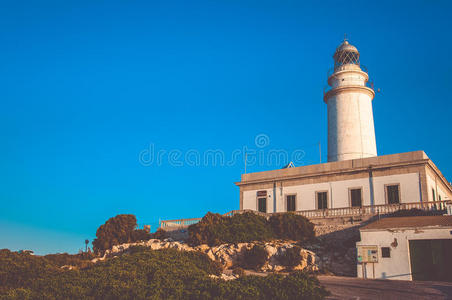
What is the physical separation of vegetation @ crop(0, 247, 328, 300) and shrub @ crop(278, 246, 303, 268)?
20.6ft

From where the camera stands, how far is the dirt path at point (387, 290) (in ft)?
37.4

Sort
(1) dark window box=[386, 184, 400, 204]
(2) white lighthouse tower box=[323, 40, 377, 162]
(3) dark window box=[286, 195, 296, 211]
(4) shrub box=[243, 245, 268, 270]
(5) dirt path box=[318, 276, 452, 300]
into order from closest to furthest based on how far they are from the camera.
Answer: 1. (5) dirt path box=[318, 276, 452, 300]
2. (4) shrub box=[243, 245, 268, 270]
3. (1) dark window box=[386, 184, 400, 204]
4. (3) dark window box=[286, 195, 296, 211]
5. (2) white lighthouse tower box=[323, 40, 377, 162]

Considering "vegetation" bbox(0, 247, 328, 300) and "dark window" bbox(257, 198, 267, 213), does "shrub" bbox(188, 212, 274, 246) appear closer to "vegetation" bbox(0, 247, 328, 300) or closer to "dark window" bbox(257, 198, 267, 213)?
"dark window" bbox(257, 198, 267, 213)

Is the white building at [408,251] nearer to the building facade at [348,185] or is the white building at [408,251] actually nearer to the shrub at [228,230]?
the shrub at [228,230]

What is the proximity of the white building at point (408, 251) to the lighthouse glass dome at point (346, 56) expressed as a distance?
19204 millimetres

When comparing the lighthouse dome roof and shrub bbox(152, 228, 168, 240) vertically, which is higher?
the lighthouse dome roof

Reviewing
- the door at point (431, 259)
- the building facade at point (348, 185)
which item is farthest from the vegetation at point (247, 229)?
the door at point (431, 259)

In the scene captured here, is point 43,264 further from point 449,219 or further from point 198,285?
point 449,219

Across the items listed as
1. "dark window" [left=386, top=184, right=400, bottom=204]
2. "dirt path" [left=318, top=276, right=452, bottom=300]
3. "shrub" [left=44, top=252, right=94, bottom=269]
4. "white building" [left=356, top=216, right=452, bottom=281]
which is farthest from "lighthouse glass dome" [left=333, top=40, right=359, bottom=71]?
"shrub" [left=44, top=252, right=94, bottom=269]

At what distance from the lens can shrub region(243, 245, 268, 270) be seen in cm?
1891

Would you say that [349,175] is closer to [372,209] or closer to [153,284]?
[372,209]

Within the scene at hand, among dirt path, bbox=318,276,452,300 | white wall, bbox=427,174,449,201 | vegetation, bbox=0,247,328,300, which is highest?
white wall, bbox=427,174,449,201

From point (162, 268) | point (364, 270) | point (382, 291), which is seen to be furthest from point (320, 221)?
point (162, 268)

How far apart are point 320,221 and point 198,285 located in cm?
1475
